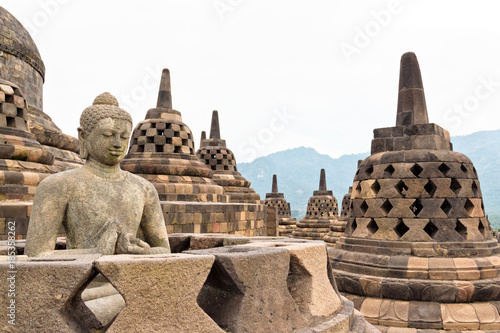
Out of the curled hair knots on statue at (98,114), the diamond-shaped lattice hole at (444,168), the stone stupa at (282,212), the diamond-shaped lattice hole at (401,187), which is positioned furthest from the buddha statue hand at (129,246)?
the stone stupa at (282,212)

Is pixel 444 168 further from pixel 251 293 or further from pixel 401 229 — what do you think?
pixel 251 293

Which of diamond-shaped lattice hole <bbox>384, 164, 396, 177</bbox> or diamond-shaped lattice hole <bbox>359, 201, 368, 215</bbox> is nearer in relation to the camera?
diamond-shaped lattice hole <bbox>384, 164, 396, 177</bbox>

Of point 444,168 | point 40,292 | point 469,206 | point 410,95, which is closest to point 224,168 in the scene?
point 410,95

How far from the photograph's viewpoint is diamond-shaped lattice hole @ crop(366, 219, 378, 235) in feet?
16.9

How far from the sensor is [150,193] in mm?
2777

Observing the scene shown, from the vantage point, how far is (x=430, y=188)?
4.89 metres

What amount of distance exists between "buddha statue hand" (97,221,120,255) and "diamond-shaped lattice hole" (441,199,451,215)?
13.3ft

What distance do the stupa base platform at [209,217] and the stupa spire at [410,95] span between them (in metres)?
3.97

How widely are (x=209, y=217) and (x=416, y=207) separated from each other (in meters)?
4.06

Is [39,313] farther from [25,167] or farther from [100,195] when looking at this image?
[25,167]

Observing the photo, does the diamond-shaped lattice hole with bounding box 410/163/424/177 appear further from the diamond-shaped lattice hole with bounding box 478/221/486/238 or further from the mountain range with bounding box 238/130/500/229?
the mountain range with bounding box 238/130/500/229

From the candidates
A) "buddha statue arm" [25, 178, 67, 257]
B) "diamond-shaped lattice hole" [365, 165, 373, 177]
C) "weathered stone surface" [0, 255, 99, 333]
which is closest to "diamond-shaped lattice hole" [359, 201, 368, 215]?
"diamond-shaped lattice hole" [365, 165, 373, 177]

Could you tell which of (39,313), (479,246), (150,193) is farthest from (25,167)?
(479,246)

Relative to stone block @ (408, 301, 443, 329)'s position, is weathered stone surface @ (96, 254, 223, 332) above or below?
above
